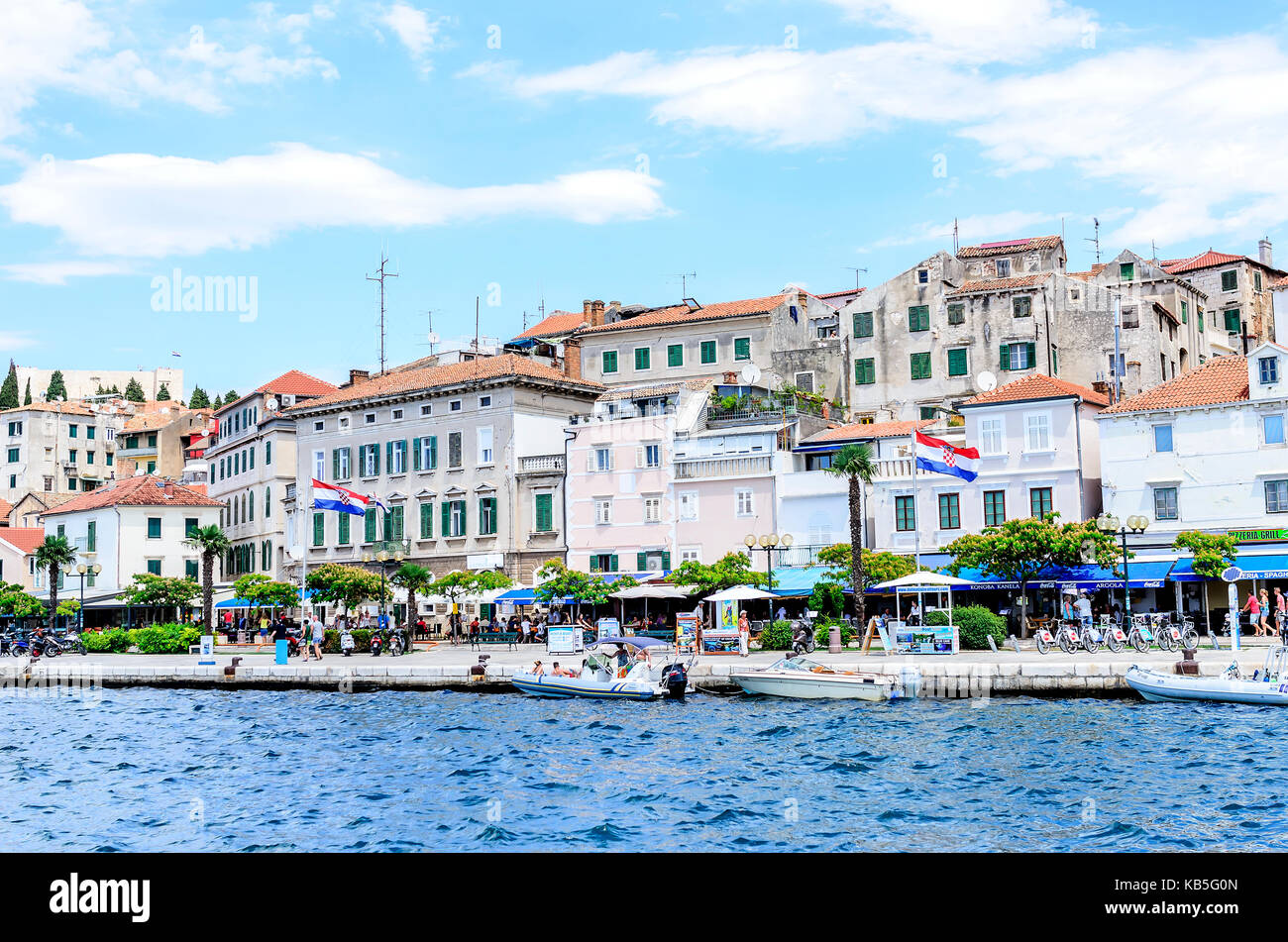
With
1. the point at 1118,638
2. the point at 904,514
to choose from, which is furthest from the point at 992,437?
the point at 1118,638

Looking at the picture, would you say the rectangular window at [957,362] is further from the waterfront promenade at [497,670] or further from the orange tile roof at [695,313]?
the waterfront promenade at [497,670]

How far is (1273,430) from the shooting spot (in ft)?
163

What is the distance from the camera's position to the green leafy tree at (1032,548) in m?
45.6

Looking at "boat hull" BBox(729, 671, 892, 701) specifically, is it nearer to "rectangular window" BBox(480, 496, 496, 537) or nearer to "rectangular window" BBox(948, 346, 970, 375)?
"rectangular window" BBox(480, 496, 496, 537)

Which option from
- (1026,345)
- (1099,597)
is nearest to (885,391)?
(1026,345)

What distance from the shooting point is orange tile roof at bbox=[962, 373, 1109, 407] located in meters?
54.1

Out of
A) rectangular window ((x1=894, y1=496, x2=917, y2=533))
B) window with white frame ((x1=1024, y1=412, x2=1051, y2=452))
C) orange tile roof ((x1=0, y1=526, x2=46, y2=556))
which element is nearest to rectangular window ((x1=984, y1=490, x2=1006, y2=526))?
window with white frame ((x1=1024, y1=412, x2=1051, y2=452))

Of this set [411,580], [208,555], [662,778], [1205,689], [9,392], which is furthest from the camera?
[9,392]

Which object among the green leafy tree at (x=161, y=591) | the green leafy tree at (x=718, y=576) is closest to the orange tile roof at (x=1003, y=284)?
the green leafy tree at (x=718, y=576)

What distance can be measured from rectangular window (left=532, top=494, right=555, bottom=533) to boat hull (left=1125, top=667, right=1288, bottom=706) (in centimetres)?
3678

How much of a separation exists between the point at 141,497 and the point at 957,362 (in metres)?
47.0

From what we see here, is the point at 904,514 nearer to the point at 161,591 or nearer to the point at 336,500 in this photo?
the point at 336,500
